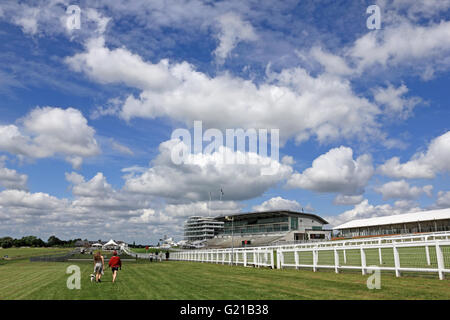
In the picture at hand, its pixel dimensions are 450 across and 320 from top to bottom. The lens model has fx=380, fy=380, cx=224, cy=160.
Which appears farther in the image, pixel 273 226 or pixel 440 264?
pixel 273 226

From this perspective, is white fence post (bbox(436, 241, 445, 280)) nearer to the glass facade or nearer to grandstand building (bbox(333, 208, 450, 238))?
grandstand building (bbox(333, 208, 450, 238))

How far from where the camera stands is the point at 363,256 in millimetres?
17297

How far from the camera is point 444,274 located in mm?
13484

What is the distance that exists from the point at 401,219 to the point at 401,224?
4.89ft

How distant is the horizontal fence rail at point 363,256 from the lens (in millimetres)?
14812

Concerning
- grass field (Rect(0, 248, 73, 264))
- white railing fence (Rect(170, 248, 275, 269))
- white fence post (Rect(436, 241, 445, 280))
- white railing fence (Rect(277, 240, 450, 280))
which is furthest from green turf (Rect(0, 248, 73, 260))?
white fence post (Rect(436, 241, 445, 280))

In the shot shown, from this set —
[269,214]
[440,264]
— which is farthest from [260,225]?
[440,264]

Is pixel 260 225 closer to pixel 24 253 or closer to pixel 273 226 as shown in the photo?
Answer: pixel 273 226

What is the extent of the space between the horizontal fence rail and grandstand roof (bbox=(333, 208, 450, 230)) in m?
41.0

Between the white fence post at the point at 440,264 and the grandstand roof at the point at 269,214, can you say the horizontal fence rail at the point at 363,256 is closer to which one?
the white fence post at the point at 440,264

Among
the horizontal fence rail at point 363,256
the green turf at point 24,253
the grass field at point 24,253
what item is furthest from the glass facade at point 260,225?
the horizontal fence rail at point 363,256
